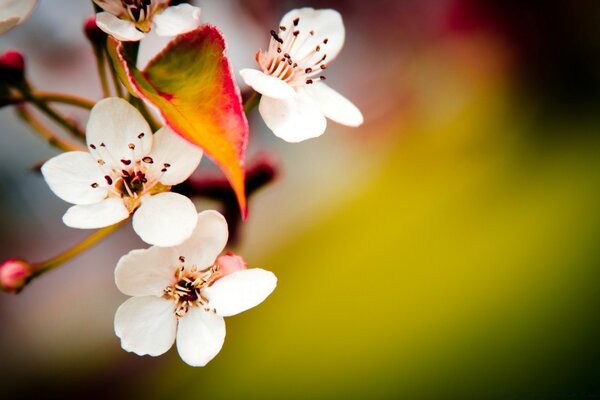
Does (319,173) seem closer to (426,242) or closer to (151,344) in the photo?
(426,242)

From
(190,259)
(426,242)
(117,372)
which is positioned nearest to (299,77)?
(190,259)

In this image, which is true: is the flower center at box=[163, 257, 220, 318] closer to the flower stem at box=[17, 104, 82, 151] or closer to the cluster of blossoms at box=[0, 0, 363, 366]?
the cluster of blossoms at box=[0, 0, 363, 366]

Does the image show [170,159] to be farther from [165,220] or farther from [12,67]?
[12,67]

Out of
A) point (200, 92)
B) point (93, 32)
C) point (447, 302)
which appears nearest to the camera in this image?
point (200, 92)

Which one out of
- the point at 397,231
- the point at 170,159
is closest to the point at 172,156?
the point at 170,159

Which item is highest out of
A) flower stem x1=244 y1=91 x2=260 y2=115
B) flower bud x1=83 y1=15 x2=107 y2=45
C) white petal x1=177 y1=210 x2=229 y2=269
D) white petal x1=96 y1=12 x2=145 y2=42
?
flower bud x1=83 y1=15 x2=107 y2=45

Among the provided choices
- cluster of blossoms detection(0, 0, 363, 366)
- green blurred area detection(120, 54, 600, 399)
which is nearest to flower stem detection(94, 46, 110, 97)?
cluster of blossoms detection(0, 0, 363, 366)

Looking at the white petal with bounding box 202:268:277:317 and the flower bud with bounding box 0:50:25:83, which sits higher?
the flower bud with bounding box 0:50:25:83
